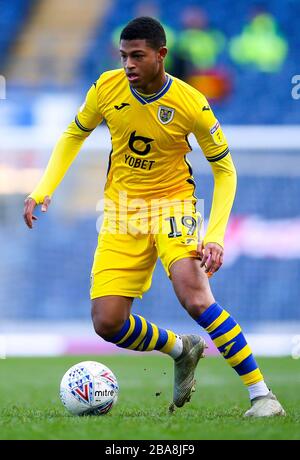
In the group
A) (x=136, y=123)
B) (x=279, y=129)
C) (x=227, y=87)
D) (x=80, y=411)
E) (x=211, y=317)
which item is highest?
(x=227, y=87)

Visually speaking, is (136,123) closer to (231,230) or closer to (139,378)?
(139,378)

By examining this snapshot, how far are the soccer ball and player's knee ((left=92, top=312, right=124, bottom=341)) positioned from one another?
0.22 meters

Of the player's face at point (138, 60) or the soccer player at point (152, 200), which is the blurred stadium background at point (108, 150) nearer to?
the soccer player at point (152, 200)

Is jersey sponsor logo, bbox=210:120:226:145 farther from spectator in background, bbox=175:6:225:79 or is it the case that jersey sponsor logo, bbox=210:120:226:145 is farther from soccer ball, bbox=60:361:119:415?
spectator in background, bbox=175:6:225:79

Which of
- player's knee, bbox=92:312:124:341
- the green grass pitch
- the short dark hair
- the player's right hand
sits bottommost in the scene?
the green grass pitch

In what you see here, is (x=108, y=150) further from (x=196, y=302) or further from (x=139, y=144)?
(x=196, y=302)

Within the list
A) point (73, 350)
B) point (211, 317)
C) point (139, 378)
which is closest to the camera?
point (211, 317)

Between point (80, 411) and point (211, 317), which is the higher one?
point (211, 317)

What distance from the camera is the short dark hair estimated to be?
5.54m

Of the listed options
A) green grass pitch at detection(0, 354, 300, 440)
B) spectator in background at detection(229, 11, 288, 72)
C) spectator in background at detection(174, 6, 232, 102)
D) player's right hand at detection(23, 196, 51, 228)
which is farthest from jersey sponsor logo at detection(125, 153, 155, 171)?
spectator in background at detection(229, 11, 288, 72)

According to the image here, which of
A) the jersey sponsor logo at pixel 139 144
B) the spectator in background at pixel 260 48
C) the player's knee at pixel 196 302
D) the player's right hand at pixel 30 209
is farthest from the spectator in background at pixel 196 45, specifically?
the player's knee at pixel 196 302

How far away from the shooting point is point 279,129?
47.5 feet

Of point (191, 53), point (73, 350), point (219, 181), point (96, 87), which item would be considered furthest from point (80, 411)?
point (191, 53)

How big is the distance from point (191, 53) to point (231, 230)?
3.32 metres
